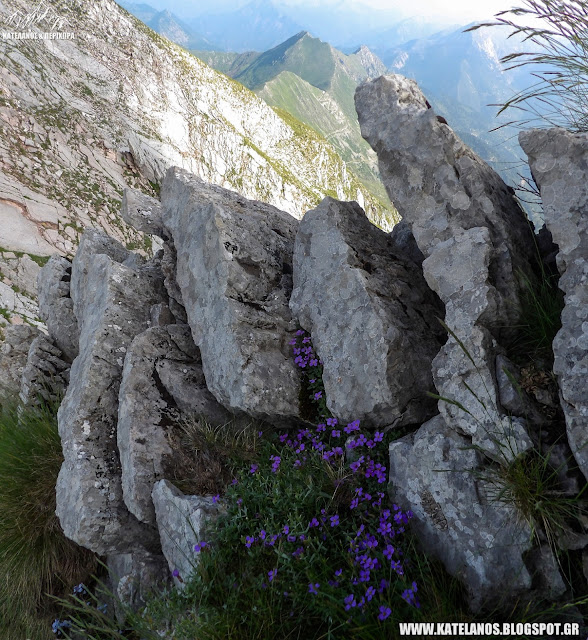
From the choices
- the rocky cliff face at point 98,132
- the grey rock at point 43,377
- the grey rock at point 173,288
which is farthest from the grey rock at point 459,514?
the rocky cliff face at point 98,132

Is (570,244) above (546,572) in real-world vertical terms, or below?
above

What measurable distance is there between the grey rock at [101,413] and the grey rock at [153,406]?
1.20 feet

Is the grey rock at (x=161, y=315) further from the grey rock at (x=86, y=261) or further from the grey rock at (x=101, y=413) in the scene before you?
the grey rock at (x=86, y=261)

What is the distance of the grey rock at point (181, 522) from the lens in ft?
14.0

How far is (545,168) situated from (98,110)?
1775 inches

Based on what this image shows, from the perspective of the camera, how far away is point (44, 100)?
1323 inches

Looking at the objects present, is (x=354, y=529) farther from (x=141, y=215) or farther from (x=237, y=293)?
(x=141, y=215)

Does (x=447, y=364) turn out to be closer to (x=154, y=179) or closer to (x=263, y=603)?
(x=263, y=603)

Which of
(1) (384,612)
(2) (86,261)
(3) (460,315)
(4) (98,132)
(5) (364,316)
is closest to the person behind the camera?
(1) (384,612)

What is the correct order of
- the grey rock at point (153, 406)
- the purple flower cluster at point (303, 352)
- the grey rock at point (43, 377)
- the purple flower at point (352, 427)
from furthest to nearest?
the grey rock at point (43, 377) < the purple flower cluster at point (303, 352) < the grey rock at point (153, 406) < the purple flower at point (352, 427)

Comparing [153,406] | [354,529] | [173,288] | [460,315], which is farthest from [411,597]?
[173,288]

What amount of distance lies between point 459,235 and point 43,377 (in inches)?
300

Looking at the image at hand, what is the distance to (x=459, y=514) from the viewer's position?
12.6 feet

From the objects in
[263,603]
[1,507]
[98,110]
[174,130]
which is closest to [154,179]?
[98,110]
